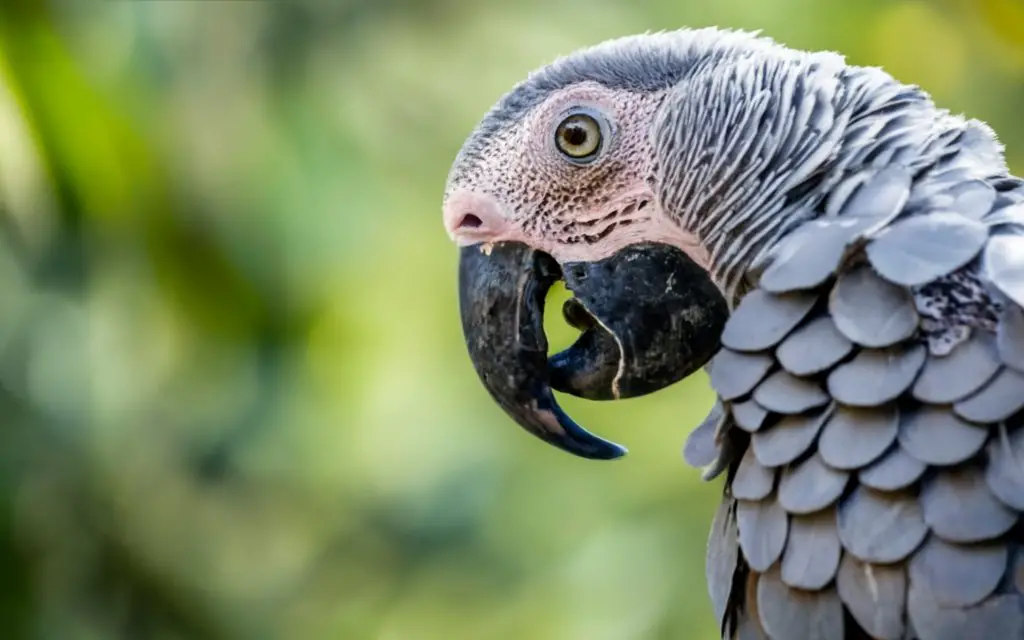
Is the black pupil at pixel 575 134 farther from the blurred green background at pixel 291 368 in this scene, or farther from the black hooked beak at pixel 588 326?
the blurred green background at pixel 291 368

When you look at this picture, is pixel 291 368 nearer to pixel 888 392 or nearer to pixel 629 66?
pixel 629 66

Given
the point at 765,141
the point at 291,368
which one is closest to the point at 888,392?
the point at 765,141

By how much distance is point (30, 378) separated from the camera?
235 centimetres

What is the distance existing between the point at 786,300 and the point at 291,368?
1.88 metres

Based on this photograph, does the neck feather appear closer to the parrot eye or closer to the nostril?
the parrot eye

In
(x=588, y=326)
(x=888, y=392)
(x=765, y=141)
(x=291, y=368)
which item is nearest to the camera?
(x=888, y=392)

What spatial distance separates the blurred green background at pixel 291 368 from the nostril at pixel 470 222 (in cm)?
138

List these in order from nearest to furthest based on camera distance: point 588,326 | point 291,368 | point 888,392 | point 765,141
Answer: point 888,392
point 765,141
point 588,326
point 291,368

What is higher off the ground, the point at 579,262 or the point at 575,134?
the point at 575,134

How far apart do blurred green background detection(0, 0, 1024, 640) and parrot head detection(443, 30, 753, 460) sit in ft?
4.52

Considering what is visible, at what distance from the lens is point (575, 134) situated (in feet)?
3.04

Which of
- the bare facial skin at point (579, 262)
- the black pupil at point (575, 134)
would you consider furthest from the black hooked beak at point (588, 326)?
the black pupil at point (575, 134)

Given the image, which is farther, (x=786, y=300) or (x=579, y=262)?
(x=579, y=262)

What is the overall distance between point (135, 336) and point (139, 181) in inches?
14.7
